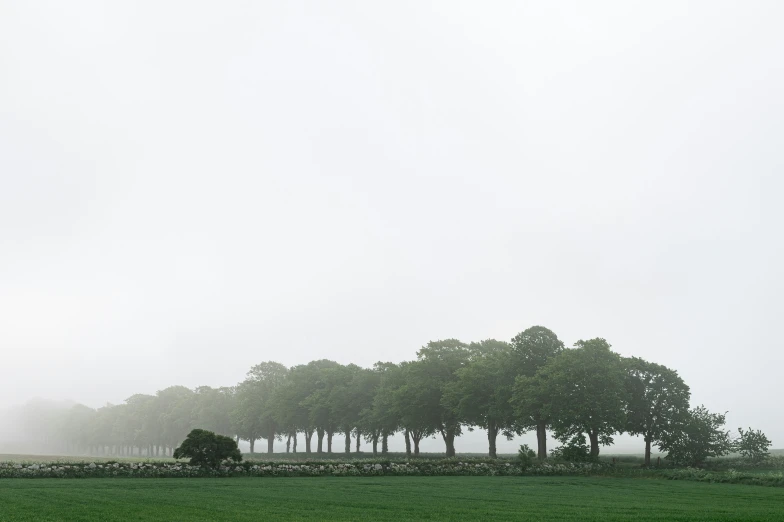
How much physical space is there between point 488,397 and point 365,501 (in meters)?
46.0

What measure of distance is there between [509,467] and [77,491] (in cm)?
3868

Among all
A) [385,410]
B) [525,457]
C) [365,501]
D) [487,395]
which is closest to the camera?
[365,501]

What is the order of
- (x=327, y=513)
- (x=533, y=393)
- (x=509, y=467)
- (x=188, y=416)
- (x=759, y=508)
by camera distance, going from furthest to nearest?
(x=188, y=416) → (x=533, y=393) → (x=509, y=467) → (x=759, y=508) → (x=327, y=513)

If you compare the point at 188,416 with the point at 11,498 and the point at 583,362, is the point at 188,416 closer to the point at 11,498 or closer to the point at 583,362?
the point at 583,362

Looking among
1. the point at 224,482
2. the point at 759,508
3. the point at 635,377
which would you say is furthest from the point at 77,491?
the point at 635,377

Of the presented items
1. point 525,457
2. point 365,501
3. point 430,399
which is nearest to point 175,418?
point 430,399

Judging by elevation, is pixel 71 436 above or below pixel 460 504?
below

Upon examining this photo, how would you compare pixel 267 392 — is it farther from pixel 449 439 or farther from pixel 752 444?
pixel 752 444

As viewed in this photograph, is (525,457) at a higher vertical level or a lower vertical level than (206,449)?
lower

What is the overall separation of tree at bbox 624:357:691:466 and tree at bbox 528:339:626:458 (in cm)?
444

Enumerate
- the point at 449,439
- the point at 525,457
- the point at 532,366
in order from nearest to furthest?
the point at 525,457
the point at 532,366
the point at 449,439

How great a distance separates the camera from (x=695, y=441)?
6619 centimetres

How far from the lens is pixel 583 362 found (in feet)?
Result: 218

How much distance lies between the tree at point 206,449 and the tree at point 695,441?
4833 centimetres
